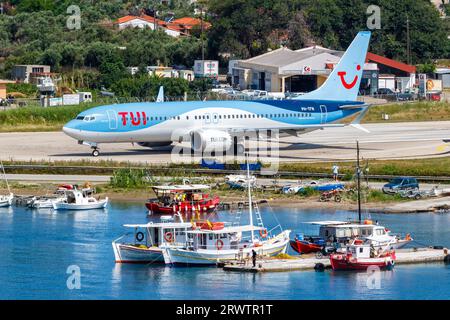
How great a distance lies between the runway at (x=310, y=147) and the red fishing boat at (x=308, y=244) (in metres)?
34.7

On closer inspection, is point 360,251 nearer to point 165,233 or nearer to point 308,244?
point 308,244

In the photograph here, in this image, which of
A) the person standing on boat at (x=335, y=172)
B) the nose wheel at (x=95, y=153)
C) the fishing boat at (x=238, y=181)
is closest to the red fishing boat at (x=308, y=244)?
the fishing boat at (x=238, y=181)

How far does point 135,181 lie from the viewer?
337 ft

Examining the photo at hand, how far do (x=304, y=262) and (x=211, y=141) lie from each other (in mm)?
39255

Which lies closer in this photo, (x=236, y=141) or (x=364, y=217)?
(x=364, y=217)

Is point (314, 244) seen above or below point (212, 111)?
below

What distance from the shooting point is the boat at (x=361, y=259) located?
73.9 metres

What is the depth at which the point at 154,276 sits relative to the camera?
72562mm

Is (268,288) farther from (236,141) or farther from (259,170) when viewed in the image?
(236,141)

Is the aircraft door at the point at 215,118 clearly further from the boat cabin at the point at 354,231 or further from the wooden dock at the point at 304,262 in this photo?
the wooden dock at the point at 304,262
